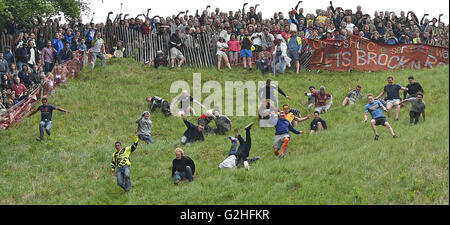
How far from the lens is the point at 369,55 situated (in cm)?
2717

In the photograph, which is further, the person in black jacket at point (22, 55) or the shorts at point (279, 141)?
the person in black jacket at point (22, 55)

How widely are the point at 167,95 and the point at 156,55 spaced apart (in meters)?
3.81

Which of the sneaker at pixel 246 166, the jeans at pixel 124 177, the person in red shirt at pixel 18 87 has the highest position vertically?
the person in red shirt at pixel 18 87

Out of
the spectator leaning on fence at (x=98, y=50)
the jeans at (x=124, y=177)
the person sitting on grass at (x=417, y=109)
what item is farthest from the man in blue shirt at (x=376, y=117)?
the spectator leaning on fence at (x=98, y=50)

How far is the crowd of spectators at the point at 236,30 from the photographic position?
26656 millimetres

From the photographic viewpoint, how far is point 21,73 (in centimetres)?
2480

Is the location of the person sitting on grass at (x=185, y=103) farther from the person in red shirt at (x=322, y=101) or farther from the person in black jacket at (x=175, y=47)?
the person in black jacket at (x=175, y=47)

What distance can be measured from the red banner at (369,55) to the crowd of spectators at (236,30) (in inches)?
17.5

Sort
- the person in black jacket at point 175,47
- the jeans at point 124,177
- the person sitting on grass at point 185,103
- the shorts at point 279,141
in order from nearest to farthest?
the jeans at point 124,177 → the shorts at point 279,141 → the person sitting on grass at point 185,103 → the person in black jacket at point 175,47

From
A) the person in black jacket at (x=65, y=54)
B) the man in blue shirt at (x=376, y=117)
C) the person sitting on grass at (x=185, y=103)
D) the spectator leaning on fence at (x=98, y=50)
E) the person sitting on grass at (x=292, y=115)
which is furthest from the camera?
the spectator leaning on fence at (x=98, y=50)

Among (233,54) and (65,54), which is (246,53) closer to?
(233,54)

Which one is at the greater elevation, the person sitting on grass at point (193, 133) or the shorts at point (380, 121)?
the shorts at point (380, 121)

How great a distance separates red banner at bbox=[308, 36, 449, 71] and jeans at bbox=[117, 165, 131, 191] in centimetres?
1338
